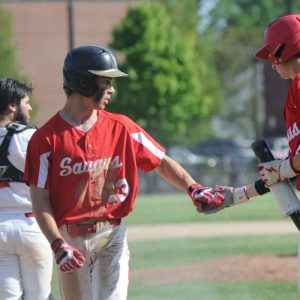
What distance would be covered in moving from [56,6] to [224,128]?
103ft

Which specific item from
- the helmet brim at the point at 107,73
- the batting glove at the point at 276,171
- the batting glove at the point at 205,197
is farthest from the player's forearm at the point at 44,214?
the batting glove at the point at 276,171

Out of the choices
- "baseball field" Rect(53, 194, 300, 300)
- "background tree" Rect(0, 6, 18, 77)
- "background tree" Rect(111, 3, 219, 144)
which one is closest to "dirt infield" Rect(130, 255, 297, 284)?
"baseball field" Rect(53, 194, 300, 300)

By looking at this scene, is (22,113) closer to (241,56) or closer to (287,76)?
(287,76)

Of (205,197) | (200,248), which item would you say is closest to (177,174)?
(205,197)

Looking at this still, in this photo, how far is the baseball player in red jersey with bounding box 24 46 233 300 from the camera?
550 cm

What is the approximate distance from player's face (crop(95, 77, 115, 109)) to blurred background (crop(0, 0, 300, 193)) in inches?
706

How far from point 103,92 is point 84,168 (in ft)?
1.53

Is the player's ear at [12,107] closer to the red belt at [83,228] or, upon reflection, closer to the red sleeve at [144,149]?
the red sleeve at [144,149]

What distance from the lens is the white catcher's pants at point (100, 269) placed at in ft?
18.2

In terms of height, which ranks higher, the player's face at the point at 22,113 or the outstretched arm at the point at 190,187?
the player's face at the point at 22,113

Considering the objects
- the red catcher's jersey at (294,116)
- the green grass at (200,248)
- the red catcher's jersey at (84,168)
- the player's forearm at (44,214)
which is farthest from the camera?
the green grass at (200,248)

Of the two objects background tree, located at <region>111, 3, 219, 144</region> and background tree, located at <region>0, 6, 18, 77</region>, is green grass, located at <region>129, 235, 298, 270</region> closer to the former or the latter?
background tree, located at <region>111, 3, 219, 144</region>

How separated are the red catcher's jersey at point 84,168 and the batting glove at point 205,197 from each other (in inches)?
15.4

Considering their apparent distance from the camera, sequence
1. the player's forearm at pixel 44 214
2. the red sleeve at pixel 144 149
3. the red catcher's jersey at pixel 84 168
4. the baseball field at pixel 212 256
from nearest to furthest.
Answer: the player's forearm at pixel 44 214 → the red catcher's jersey at pixel 84 168 → the red sleeve at pixel 144 149 → the baseball field at pixel 212 256
